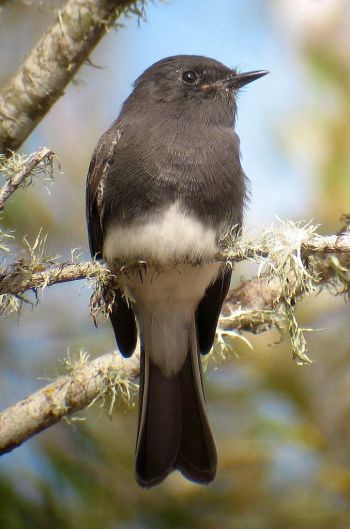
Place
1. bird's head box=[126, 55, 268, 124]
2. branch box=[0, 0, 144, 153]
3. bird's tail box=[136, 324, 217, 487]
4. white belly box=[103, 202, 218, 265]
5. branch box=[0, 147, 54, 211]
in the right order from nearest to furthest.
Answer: branch box=[0, 147, 54, 211] < branch box=[0, 0, 144, 153] < white belly box=[103, 202, 218, 265] < bird's tail box=[136, 324, 217, 487] < bird's head box=[126, 55, 268, 124]

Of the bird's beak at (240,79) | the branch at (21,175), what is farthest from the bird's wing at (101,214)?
the branch at (21,175)

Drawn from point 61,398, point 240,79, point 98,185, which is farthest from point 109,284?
point 240,79

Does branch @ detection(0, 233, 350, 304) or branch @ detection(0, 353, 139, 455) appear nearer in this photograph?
branch @ detection(0, 233, 350, 304)

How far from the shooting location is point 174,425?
338 cm

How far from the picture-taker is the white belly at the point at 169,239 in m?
2.90

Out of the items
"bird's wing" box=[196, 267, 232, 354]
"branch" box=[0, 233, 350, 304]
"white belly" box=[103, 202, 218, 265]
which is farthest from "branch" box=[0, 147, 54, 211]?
"bird's wing" box=[196, 267, 232, 354]

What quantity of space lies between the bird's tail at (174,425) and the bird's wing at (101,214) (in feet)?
0.38

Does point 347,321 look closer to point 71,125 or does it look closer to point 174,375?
point 174,375

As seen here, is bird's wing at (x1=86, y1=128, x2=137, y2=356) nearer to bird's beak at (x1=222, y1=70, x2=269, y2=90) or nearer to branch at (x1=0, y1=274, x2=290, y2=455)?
branch at (x1=0, y1=274, x2=290, y2=455)

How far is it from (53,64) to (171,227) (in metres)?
0.65

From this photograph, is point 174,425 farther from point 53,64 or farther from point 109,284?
point 53,64

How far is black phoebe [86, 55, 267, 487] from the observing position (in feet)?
9.68

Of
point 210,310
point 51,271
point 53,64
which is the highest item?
point 53,64

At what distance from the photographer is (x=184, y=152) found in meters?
3.10
